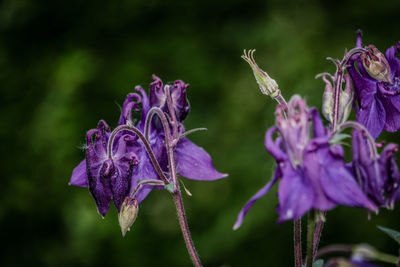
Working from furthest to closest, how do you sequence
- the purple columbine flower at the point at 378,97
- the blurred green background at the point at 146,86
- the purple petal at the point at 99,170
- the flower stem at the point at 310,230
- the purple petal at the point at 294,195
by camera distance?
the blurred green background at the point at 146,86 < the purple columbine flower at the point at 378,97 < the purple petal at the point at 99,170 < the flower stem at the point at 310,230 < the purple petal at the point at 294,195

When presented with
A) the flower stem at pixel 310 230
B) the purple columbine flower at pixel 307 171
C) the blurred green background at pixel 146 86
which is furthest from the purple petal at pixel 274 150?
the blurred green background at pixel 146 86

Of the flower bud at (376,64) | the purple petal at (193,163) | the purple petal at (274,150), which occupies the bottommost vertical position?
the purple petal at (274,150)

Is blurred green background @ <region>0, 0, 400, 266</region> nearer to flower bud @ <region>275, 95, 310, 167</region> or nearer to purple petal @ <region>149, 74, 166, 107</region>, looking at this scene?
purple petal @ <region>149, 74, 166, 107</region>

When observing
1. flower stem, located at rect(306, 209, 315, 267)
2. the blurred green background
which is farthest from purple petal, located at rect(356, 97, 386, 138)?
the blurred green background

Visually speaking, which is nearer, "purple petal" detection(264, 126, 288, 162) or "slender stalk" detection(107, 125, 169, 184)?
"purple petal" detection(264, 126, 288, 162)

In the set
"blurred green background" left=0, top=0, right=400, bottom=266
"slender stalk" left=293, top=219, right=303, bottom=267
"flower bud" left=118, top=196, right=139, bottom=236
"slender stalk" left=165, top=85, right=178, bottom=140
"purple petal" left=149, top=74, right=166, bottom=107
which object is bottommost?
"slender stalk" left=293, top=219, right=303, bottom=267

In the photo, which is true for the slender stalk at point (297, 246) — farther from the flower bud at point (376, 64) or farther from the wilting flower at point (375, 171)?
the flower bud at point (376, 64)
